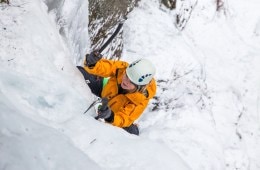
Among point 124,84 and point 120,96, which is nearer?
point 124,84

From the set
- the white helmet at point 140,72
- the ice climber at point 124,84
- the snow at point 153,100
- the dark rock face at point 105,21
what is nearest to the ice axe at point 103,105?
the snow at point 153,100

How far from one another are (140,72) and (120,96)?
635 mm

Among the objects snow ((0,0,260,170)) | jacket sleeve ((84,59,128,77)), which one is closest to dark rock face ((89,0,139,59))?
snow ((0,0,260,170))

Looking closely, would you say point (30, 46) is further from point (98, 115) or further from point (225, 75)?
point (225, 75)

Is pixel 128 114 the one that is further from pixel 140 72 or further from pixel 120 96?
pixel 140 72

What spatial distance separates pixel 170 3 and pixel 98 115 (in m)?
5.94

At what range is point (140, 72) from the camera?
17.3 ft

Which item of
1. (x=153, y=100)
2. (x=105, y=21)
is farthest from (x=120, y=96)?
(x=153, y=100)

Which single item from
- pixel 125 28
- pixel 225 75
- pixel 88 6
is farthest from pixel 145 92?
pixel 225 75

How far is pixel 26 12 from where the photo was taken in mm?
4625

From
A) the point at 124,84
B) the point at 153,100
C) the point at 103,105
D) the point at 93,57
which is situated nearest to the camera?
the point at 103,105

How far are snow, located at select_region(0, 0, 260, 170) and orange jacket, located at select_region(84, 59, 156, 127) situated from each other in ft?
1.35

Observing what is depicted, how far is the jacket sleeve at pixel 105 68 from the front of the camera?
17.8 ft

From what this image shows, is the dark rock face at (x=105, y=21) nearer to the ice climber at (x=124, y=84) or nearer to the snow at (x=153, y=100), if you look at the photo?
the snow at (x=153, y=100)
